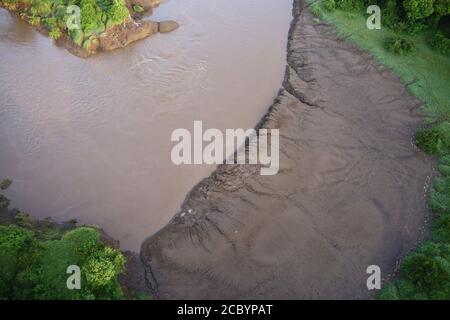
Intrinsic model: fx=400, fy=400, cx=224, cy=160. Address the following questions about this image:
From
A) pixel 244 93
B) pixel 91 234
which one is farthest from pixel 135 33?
pixel 91 234

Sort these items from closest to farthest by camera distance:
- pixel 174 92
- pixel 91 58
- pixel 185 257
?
pixel 185 257 → pixel 174 92 → pixel 91 58

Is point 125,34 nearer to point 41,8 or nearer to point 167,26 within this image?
point 167,26

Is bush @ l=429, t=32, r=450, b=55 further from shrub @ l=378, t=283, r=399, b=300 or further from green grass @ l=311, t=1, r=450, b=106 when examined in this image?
shrub @ l=378, t=283, r=399, b=300

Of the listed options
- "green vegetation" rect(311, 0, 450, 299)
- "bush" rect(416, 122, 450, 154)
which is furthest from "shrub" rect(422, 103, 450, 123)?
"bush" rect(416, 122, 450, 154)

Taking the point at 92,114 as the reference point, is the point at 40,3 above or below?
above

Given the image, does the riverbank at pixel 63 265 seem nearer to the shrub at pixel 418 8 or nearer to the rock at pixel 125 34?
the rock at pixel 125 34

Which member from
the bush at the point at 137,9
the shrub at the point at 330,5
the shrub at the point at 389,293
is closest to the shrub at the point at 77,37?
the bush at the point at 137,9

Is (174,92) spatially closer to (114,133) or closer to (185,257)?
(114,133)

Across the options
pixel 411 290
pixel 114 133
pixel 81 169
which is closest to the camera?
pixel 411 290
